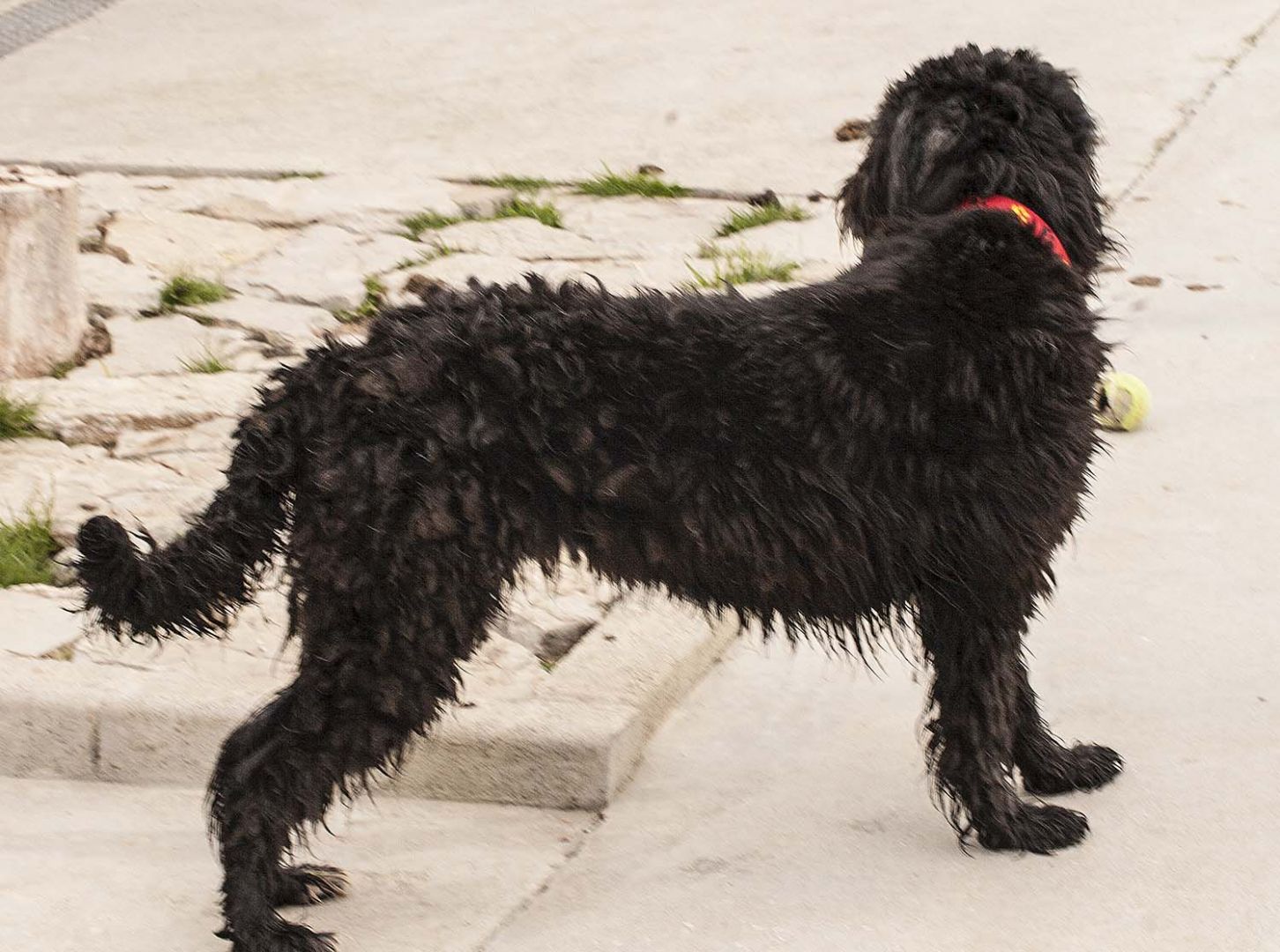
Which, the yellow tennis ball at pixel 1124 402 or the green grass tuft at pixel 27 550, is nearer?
the green grass tuft at pixel 27 550

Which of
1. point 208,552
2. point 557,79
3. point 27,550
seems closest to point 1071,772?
point 208,552

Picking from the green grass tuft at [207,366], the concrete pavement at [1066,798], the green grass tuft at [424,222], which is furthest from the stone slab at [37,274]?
the concrete pavement at [1066,798]

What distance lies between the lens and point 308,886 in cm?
319

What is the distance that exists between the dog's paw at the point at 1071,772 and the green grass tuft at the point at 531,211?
3.80 meters

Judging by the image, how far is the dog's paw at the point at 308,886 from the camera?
10.4 ft

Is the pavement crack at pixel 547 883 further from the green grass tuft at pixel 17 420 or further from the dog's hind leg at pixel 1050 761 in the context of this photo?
the green grass tuft at pixel 17 420

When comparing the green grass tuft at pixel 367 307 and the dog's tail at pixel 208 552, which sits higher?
the dog's tail at pixel 208 552

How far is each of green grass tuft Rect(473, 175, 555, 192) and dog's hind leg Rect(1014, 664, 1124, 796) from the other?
13.9 ft

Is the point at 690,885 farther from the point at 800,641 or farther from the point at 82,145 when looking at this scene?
the point at 82,145

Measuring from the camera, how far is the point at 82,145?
7.91 m

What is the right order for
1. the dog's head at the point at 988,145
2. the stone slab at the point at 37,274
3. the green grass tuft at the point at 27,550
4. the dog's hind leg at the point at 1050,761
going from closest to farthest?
the dog's head at the point at 988,145
the dog's hind leg at the point at 1050,761
the green grass tuft at the point at 27,550
the stone slab at the point at 37,274

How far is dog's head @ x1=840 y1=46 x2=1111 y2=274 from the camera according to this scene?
3.16 metres

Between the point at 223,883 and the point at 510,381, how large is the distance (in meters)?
1.01

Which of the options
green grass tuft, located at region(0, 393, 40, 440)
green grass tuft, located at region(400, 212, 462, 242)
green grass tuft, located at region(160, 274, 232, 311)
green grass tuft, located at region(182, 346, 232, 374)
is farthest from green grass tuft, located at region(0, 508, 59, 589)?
green grass tuft, located at region(400, 212, 462, 242)
